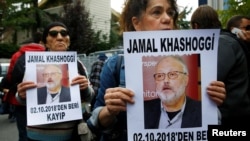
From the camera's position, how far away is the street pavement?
28.9ft

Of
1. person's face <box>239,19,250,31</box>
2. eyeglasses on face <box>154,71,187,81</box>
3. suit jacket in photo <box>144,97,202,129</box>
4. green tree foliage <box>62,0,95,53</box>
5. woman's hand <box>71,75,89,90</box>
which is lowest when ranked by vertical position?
suit jacket in photo <box>144,97,202,129</box>

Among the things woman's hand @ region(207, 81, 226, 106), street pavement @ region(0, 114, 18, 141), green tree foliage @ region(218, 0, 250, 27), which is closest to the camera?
woman's hand @ region(207, 81, 226, 106)

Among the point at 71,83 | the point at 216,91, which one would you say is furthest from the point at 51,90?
the point at 216,91

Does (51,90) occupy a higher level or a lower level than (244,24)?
lower

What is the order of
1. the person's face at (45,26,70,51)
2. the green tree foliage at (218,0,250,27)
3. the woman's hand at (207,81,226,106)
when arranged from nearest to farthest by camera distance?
the woman's hand at (207,81,226,106), the person's face at (45,26,70,51), the green tree foliage at (218,0,250,27)

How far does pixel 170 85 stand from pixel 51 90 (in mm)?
1471

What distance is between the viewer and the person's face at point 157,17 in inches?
74.0

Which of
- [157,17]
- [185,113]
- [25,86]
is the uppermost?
[157,17]

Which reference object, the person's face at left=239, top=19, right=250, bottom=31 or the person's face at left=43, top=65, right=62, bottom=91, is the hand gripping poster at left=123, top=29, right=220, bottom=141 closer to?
the person's face at left=43, top=65, right=62, bottom=91

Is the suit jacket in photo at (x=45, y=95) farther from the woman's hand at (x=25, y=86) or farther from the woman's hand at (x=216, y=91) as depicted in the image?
the woman's hand at (x=216, y=91)

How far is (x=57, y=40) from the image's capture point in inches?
128

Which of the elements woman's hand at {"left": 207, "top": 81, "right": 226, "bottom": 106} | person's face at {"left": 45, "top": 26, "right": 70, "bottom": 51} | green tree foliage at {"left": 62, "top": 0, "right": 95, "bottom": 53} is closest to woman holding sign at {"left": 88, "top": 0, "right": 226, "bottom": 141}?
woman's hand at {"left": 207, "top": 81, "right": 226, "bottom": 106}

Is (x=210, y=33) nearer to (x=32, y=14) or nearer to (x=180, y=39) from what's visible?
(x=180, y=39)

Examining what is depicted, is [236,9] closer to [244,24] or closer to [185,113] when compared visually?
[244,24]
